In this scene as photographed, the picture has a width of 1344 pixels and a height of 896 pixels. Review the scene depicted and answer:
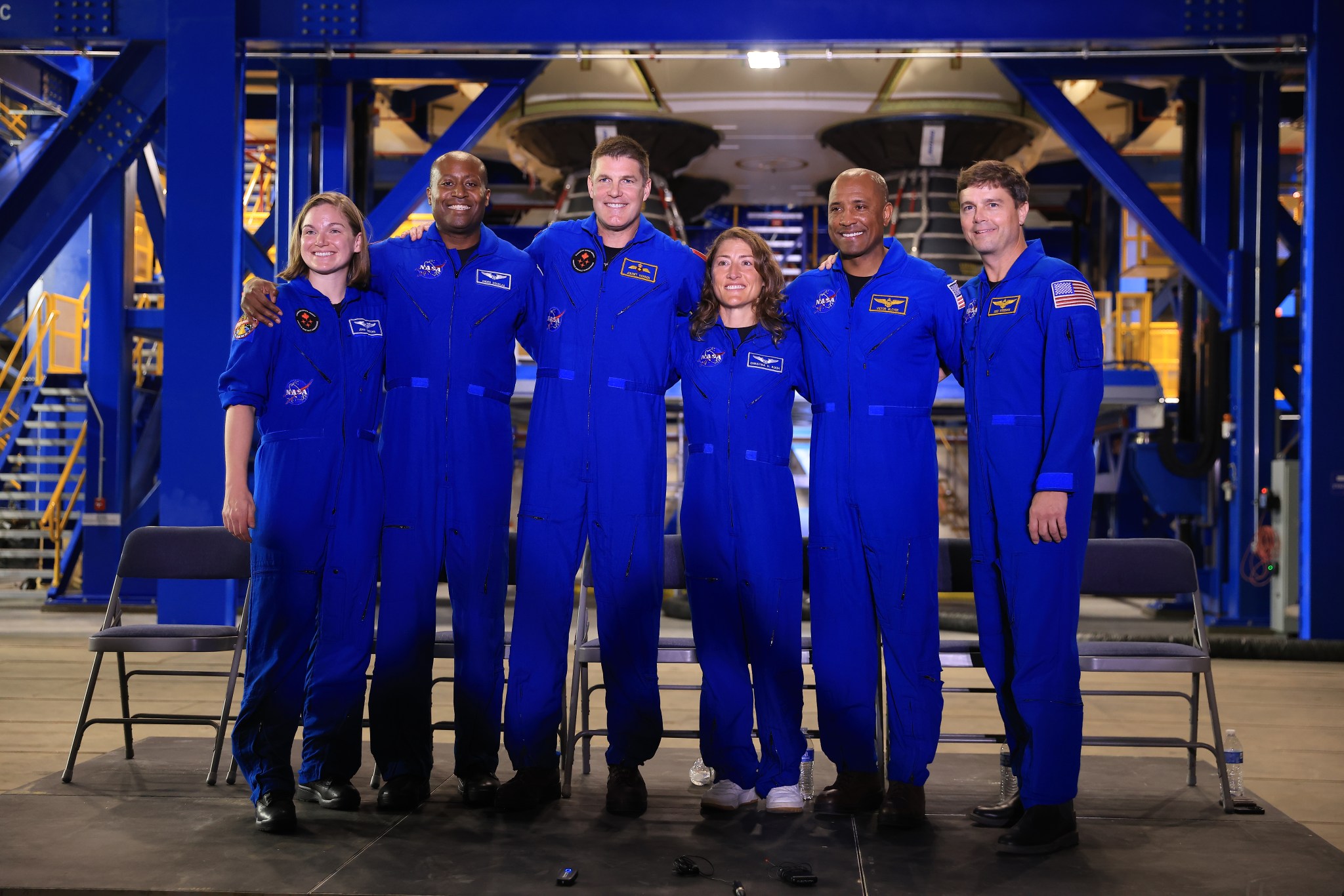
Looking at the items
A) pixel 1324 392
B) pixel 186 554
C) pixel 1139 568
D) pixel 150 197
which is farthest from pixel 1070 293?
pixel 150 197

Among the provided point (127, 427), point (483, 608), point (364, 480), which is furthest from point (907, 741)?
point (127, 427)

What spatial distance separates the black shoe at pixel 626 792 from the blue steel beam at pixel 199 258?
14.0ft

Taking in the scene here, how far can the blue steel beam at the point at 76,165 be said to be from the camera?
295 inches

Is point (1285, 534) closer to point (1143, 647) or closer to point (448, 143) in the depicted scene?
point (1143, 647)

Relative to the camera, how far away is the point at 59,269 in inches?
517

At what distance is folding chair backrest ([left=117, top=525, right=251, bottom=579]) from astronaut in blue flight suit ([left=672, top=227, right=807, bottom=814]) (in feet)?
6.10

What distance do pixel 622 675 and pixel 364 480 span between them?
1009 mm

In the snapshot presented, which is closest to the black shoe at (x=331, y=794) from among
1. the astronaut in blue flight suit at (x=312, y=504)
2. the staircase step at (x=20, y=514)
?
the astronaut in blue flight suit at (x=312, y=504)

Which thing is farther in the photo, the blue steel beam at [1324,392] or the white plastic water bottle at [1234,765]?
the blue steel beam at [1324,392]

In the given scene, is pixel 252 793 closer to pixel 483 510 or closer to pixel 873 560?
pixel 483 510

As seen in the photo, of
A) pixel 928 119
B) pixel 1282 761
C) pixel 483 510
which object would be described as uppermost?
pixel 928 119

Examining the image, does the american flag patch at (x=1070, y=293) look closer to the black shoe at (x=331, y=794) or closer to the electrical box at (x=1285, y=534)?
the black shoe at (x=331, y=794)

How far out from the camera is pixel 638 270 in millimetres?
3785

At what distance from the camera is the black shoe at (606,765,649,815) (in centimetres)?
365
